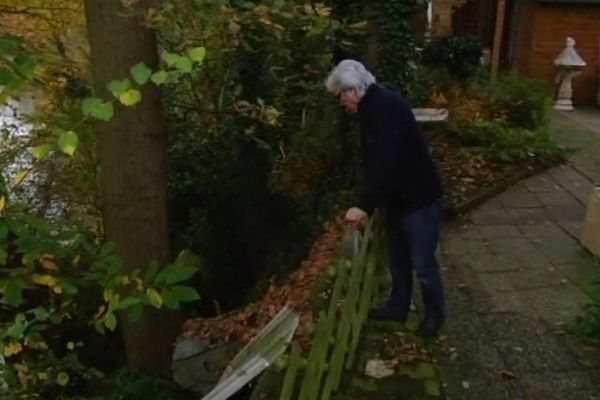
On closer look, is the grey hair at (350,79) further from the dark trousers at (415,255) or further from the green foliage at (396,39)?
the green foliage at (396,39)

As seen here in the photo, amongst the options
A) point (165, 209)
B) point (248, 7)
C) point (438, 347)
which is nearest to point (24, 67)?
point (248, 7)

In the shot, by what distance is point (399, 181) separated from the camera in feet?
12.6

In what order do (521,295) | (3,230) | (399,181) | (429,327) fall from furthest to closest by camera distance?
1. (521,295)
2. (429,327)
3. (399,181)
4. (3,230)

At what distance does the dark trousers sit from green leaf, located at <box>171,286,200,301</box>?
1496mm

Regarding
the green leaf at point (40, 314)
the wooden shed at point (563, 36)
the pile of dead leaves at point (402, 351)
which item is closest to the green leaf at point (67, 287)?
the green leaf at point (40, 314)

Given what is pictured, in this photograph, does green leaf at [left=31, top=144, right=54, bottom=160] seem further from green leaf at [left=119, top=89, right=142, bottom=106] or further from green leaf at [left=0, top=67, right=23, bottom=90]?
green leaf at [left=119, top=89, right=142, bottom=106]

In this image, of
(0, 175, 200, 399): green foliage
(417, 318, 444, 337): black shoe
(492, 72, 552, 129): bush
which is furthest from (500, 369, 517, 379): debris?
(492, 72, 552, 129): bush

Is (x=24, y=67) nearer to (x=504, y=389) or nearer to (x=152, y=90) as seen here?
(x=504, y=389)

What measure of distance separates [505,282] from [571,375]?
59.8 inches

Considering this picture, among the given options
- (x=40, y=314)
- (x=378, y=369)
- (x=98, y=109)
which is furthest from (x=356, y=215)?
(x=98, y=109)

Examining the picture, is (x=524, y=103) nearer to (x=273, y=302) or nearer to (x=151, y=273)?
(x=273, y=302)

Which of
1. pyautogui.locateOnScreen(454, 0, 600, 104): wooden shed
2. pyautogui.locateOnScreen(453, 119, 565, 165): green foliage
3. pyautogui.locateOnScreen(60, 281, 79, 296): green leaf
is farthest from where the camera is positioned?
pyautogui.locateOnScreen(454, 0, 600, 104): wooden shed

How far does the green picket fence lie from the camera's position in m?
2.84

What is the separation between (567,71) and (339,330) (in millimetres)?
12156
